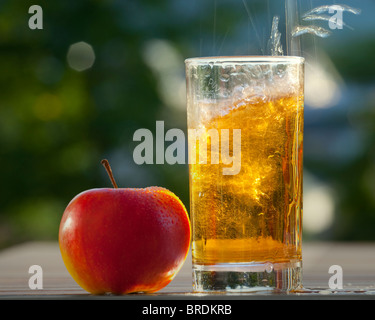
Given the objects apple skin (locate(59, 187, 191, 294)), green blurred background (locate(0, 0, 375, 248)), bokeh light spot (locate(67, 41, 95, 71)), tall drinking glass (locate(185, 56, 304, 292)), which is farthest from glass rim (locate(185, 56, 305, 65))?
bokeh light spot (locate(67, 41, 95, 71))

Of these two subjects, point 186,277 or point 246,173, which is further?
point 186,277

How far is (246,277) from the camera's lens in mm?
1058

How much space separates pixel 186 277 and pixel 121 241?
261mm

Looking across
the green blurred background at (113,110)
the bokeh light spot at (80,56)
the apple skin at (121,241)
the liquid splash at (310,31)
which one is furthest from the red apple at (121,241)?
the bokeh light spot at (80,56)

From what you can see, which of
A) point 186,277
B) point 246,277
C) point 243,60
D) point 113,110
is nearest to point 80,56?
point 113,110

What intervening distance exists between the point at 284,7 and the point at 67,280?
2.08 feet

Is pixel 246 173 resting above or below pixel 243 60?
below

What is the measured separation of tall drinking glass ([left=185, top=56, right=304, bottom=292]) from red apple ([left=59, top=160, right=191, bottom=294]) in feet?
0.17

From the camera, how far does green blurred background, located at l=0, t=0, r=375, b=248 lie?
3.92 metres

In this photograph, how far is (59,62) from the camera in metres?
4.06

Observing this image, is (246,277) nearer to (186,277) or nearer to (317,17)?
(186,277)
